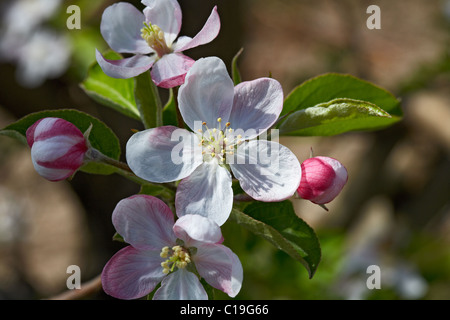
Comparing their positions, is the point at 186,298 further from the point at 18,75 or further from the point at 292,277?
the point at 18,75

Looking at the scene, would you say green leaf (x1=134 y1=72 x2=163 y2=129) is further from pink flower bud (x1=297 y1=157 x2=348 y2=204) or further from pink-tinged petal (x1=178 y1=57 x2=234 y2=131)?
pink flower bud (x1=297 y1=157 x2=348 y2=204)

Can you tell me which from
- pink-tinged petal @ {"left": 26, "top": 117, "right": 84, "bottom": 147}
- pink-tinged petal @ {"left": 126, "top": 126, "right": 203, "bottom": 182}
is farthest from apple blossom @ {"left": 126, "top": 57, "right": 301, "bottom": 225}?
pink-tinged petal @ {"left": 26, "top": 117, "right": 84, "bottom": 147}

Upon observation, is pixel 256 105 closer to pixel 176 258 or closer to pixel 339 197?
pixel 176 258

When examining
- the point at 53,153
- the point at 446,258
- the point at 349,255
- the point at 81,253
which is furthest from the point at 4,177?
the point at 53,153

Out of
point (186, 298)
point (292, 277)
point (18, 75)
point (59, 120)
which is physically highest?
point (18, 75)

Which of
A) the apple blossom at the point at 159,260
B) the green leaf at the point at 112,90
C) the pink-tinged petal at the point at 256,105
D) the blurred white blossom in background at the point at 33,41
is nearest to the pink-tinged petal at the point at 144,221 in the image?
the apple blossom at the point at 159,260

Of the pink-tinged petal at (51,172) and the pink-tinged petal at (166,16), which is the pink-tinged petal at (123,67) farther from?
the pink-tinged petal at (51,172)
